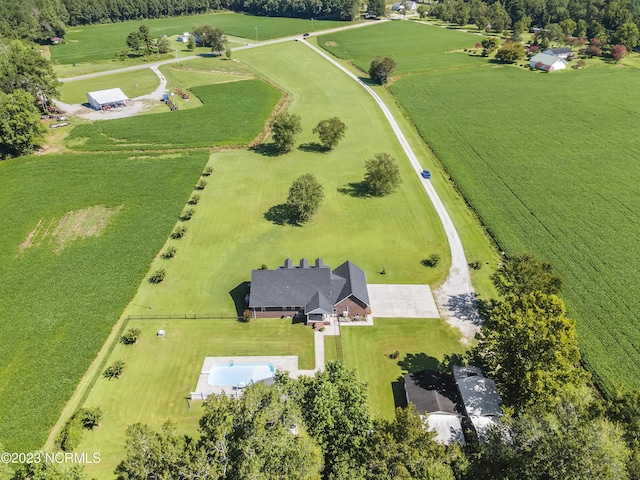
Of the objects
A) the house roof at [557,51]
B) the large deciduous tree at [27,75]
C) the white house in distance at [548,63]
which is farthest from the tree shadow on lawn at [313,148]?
the house roof at [557,51]

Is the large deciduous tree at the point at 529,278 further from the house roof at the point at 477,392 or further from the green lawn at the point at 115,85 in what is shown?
the green lawn at the point at 115,85

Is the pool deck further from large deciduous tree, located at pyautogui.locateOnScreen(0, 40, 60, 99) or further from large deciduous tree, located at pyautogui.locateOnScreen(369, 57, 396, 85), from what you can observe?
large deciduous tree, located at pyautogui.locateOnScreen(369, 57, 396, 85)

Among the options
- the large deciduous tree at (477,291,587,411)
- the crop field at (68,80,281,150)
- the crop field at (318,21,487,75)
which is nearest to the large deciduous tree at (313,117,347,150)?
the crop field at (68,80,281,150)

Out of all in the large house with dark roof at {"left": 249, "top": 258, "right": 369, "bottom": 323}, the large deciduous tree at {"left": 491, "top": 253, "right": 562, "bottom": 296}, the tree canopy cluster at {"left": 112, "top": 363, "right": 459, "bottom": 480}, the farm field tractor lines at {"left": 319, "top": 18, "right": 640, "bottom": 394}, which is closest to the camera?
the tree canopy cluster at {"left": 112, "top": 363, "right": 459, "bottom": 480}

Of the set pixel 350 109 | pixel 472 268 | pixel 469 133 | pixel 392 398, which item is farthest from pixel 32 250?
pixel 469 133

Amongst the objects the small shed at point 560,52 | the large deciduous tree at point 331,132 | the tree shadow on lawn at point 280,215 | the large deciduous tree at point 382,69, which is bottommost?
the tree shadow on lawn at point 280,215

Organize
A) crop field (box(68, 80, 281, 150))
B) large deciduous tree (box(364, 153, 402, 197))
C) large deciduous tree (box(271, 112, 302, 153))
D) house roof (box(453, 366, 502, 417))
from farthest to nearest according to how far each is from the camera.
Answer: crop field (box(68, 80, 281, 150)) < large deciduous tree (box(271, 112, 302, 153)) < large deciduous tree (box(364, 153, 402, 197)) < house roof (box(453, 366, 502, 417))

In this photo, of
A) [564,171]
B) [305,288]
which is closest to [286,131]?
[305,288]

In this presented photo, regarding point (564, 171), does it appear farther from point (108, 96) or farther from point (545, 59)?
point (108, 96)
